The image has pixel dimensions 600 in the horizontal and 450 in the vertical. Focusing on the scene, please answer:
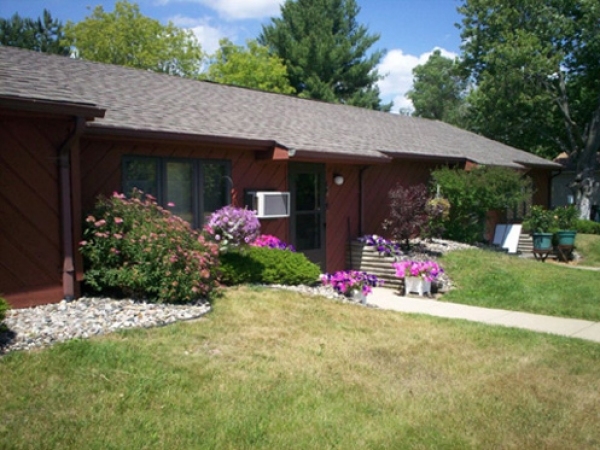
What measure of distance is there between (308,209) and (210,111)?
2.75 meters

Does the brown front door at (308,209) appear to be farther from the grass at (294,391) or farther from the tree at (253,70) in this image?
the tree at (253,70)

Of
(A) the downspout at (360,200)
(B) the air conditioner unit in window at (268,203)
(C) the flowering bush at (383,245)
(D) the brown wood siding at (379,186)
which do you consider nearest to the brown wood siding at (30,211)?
(B) the air conditioner unit in window at (268,203)

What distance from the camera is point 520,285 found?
1050cm

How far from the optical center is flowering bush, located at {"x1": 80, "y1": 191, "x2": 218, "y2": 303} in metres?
6.86

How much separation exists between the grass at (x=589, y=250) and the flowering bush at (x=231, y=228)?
1081 centimetres

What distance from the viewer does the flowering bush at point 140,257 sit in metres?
6.86

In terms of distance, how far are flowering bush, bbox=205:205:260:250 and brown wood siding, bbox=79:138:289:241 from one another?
1488 millimetres

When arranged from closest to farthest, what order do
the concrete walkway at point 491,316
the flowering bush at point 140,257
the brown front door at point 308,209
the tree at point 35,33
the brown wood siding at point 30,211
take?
the brown wood siding at point 30,211 < the flowering bush at point 140,257 < the concrete walkway at point 491,316 < the brown front door at point 308,209 < the tree at point 35,33

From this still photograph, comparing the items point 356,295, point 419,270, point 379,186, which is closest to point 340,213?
point 379,186

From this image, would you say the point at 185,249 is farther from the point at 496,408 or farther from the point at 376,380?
the point at 496,408

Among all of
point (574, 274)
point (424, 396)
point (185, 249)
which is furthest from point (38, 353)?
point (574, 274)

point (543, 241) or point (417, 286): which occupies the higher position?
point (543, 241)

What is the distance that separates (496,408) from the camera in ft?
15.4

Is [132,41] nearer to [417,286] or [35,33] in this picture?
[35,33]
